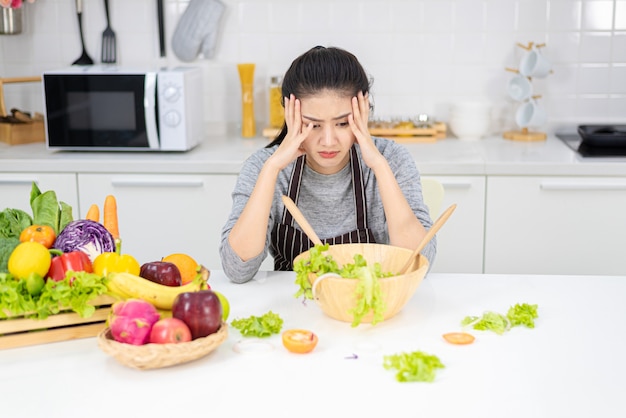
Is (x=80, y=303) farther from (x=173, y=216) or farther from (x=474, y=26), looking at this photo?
(x=474, y=26)

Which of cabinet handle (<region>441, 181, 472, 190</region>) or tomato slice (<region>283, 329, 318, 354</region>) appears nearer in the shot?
tomato slice (<region>283, 329, 318, 354</region>)

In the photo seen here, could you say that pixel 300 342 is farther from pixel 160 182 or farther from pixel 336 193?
pixel 160 182

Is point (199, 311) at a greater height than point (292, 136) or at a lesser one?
lesser

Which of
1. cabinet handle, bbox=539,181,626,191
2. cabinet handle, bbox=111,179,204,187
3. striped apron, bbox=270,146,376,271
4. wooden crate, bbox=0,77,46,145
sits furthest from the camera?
wooden crate, bbox=0,77,46,145

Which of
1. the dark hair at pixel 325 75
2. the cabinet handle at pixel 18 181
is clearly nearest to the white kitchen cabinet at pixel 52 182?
the cabinet handle at pixel 18 181

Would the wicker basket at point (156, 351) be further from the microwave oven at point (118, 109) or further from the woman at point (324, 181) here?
the microwave oven at point (118, 109)

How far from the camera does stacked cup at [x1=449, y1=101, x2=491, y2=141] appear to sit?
3.55 m

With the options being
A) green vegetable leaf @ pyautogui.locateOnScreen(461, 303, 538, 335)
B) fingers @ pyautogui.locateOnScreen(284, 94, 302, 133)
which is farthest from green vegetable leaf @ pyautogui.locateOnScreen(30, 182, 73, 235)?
green vegetable leaf @ pyautogui.locateOnScreen(461, 303, 538, 335)

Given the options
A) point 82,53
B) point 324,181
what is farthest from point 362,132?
point 82,53

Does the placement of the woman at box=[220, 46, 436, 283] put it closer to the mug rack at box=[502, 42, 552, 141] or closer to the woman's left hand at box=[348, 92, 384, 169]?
the woman's left hand at box=[348, 92, 384, 169]

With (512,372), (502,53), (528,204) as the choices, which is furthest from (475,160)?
(512,372)

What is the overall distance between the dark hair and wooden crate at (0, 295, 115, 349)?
0.79 meters

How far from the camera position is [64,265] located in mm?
1581

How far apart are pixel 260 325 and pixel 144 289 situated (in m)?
0.23
